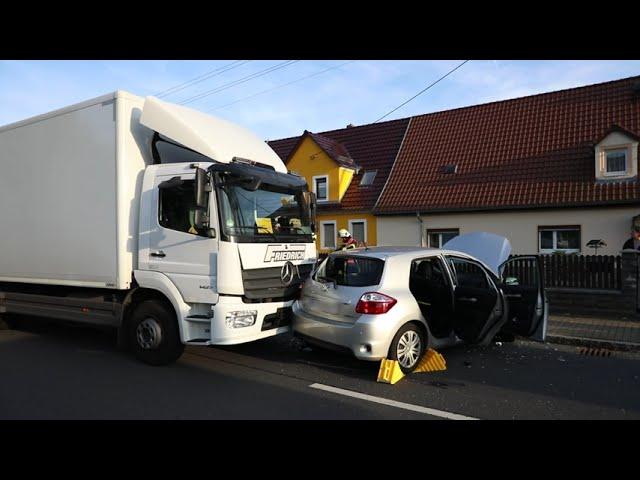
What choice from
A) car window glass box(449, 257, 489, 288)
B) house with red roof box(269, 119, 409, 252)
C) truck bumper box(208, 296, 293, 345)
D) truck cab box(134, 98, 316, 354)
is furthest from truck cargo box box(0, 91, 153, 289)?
house with red roof box(269, 119, 409, 252)

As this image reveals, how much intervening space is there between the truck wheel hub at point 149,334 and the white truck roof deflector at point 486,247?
5360 millimetres

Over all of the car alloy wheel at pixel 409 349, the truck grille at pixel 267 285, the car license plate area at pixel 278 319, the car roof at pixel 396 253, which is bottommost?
the car alloy wheel at pixel 409 349

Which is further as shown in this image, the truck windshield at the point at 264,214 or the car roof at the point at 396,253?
the car roof at the point at 396,253

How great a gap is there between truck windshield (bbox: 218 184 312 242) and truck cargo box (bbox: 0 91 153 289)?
1.49 m

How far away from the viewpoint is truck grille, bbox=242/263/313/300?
5.79 meters

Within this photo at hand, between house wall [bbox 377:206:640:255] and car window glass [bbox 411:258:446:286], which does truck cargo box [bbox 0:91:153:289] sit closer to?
car window glass [bbox 411:258:446:286]

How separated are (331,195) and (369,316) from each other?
14.7m

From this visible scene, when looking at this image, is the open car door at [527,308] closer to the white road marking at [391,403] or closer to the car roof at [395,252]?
the car roof at [395,252]

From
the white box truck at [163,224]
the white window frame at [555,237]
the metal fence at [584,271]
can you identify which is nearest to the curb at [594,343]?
the metal fence at [584,271]

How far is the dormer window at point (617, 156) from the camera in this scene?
46.0ft

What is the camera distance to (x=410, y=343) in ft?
19.1

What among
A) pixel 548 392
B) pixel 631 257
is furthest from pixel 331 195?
pixel 548 392

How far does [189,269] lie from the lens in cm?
585

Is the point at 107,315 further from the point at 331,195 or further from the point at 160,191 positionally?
the point at 331,195
